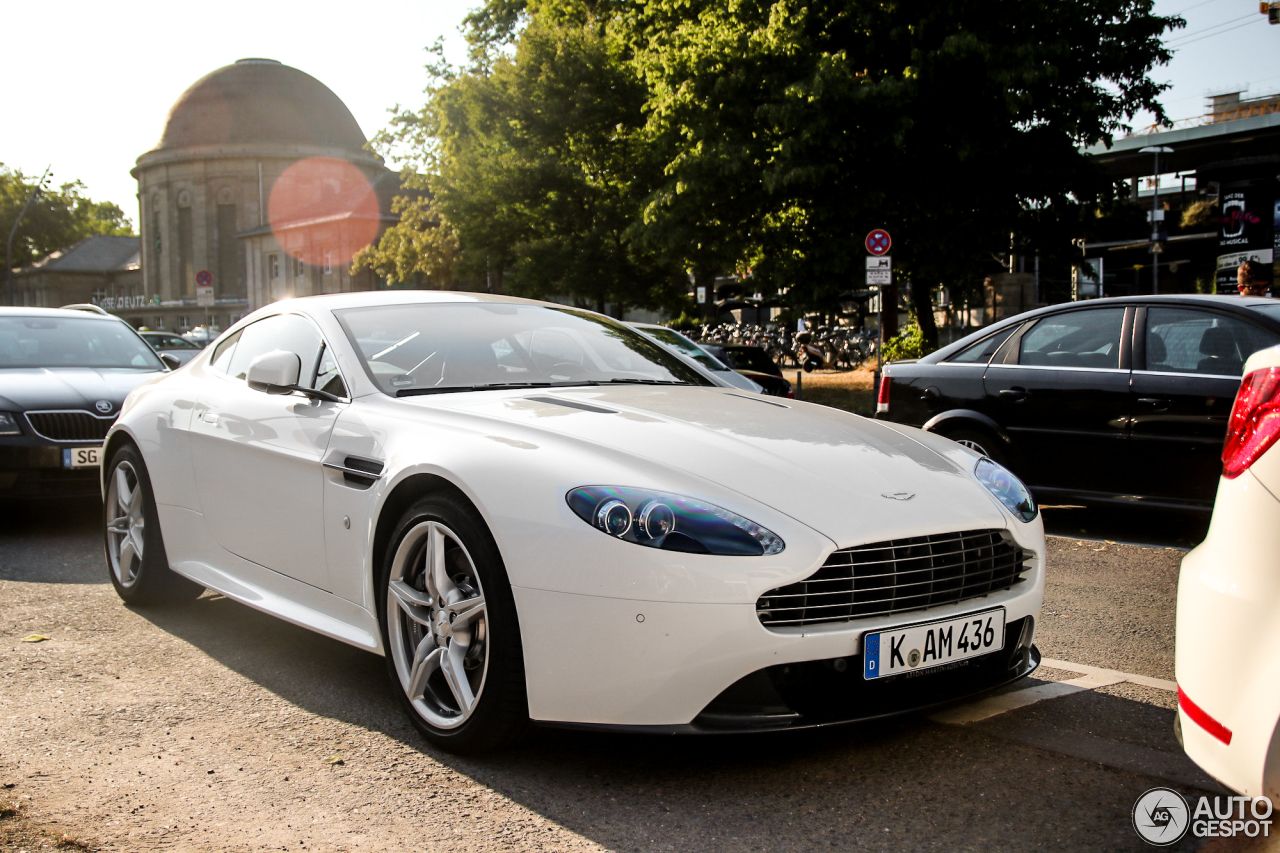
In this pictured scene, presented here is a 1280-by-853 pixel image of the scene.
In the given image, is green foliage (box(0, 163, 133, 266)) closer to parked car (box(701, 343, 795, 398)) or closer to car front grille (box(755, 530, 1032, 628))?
parked car (box(701, 343, 795, 398))

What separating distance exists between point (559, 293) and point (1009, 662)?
2435 centimetres

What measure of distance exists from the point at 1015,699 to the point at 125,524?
4.04 metres

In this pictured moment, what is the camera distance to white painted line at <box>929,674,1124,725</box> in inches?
141

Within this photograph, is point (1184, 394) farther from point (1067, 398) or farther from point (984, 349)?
point (984, 349)

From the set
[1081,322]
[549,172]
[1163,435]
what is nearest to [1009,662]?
[1163,435]

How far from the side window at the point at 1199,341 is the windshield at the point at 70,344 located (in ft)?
23.4

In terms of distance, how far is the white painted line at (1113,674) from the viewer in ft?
12.7

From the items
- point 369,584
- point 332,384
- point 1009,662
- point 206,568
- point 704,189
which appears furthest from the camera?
point 704,189

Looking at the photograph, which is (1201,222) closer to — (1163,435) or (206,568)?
(1163,435)

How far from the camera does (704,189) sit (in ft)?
65.2

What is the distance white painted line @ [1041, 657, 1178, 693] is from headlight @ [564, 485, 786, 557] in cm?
185

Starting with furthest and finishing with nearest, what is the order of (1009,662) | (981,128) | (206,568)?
(981,128), (206,568), (1009,662)

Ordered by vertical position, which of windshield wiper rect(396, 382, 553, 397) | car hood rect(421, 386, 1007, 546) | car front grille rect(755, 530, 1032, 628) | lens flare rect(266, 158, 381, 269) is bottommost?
car front grille rect(755, 530, 1032, 628)

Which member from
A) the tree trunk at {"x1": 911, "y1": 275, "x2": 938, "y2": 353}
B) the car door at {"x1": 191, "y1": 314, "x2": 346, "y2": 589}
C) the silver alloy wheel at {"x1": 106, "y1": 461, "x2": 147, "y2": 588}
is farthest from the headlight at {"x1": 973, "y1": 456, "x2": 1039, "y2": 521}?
the tree trunk at {"x1": 911, "y1": 275, "x2": 938, "y2": 353}
